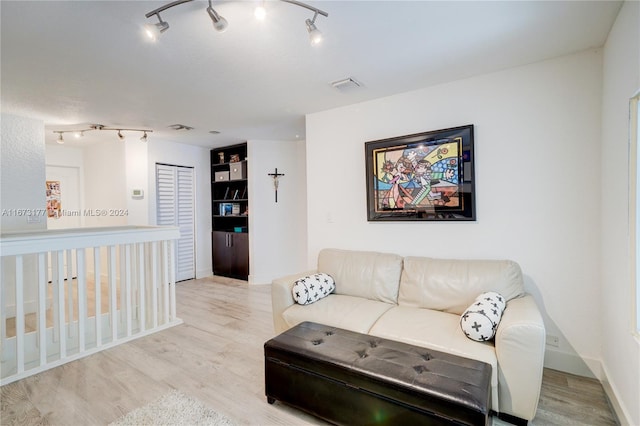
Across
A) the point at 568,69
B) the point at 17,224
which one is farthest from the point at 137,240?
the point at 568,69

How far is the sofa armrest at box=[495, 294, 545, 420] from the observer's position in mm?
1619

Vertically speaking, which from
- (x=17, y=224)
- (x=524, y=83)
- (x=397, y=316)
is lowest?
(x=397, y=316)

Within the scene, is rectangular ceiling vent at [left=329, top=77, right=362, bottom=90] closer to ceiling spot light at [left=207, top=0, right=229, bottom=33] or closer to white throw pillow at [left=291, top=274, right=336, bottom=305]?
ceiling spot light at [left=207, top=0, right=229, bottom=33]

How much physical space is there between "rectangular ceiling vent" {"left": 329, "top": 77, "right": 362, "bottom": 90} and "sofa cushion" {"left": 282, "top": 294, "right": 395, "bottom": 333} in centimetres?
197

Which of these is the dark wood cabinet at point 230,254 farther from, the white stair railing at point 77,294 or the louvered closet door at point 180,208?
the white stair railing at point 77,294

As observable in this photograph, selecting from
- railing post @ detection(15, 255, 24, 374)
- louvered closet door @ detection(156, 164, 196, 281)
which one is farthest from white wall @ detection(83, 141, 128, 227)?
railing post @ detection(15, 255, 24, 374)

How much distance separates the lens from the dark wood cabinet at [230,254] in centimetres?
529

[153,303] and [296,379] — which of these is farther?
[153,303]

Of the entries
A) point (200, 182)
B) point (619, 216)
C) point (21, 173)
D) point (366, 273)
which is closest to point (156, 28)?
point (366, 273)

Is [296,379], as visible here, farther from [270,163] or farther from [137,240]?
[270,163]

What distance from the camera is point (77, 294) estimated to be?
2.93m

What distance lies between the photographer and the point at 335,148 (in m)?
3.39

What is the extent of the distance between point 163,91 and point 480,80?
9.64 ft

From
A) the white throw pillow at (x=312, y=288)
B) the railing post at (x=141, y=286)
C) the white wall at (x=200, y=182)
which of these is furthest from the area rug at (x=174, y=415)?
the white wall at (x=200, y=182)
